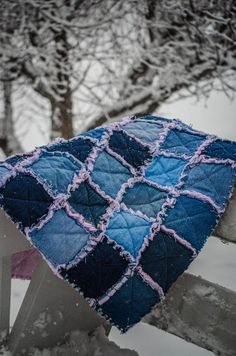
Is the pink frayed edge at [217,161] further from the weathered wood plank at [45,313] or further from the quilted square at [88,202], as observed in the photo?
the weathered wood plank at [45,313]

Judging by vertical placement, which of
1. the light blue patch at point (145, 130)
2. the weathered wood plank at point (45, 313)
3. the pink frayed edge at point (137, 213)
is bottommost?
the weathered wood plank at point (45, 313)

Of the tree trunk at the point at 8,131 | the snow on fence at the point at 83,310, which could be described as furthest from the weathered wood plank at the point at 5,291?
the tree trunk at the point at 8,131

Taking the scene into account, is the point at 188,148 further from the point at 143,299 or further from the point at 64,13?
the point at 64,13

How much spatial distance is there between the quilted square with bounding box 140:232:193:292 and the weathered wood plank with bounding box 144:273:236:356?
5.5 inches

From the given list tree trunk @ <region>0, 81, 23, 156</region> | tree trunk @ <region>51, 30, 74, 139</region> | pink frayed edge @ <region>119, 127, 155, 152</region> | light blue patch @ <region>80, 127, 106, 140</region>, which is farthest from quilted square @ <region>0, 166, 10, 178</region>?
tree trunk @ <region>0, 81, 23, 156</region>

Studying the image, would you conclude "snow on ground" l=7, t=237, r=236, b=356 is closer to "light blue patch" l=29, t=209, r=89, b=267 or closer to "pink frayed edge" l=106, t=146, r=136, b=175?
"light blue patch" l=29, t=209, r=89, b=267

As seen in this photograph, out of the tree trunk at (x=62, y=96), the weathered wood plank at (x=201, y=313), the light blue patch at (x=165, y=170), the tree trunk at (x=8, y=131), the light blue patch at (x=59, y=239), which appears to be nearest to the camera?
the light blue patch at (x=59, y=239)

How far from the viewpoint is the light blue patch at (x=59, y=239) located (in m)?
1.19

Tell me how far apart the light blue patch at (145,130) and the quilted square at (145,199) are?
264 mm

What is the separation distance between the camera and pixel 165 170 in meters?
1.46

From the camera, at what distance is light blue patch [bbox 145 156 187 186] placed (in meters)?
1.41

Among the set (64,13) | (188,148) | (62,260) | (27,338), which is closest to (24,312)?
(27,338)

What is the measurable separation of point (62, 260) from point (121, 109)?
4656 millimetres

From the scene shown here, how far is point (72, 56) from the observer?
5125mm
